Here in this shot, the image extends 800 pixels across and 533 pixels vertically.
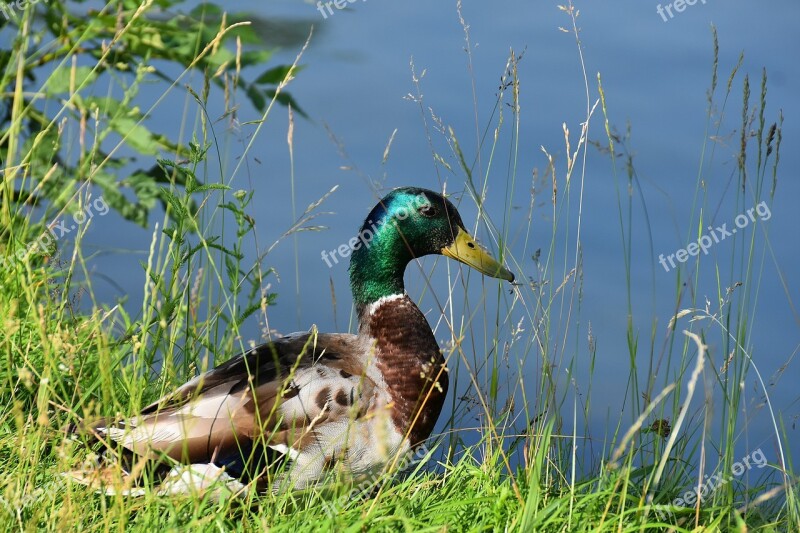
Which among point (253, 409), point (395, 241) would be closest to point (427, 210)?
point (395, 241)

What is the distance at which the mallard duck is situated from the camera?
324 cm

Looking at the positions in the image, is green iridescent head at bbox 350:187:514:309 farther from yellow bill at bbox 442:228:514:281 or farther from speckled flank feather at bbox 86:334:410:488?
speckled flank feather at bbox 86:334:410:488

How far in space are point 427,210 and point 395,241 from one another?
181mm

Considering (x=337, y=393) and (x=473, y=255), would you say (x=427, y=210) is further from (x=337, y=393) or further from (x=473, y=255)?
(x=337, y=393)

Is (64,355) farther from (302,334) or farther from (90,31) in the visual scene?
(90,31)

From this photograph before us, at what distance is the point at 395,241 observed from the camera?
3.91 meters

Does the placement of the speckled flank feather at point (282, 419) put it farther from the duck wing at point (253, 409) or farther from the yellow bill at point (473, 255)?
the yellow bill at point (473, 255)

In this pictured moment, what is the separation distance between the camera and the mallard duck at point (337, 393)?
3240 millimetres

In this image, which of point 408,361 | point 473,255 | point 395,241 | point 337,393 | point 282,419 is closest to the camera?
point 282,419

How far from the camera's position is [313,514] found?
287 centimetres

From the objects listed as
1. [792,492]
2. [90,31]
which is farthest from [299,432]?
[90,31]

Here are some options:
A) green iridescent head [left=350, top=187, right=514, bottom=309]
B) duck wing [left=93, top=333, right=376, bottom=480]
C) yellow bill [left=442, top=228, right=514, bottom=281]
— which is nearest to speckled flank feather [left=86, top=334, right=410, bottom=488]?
duck wing [left=93, top=333, right=376, bottom=480]

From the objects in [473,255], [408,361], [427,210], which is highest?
[427,210]

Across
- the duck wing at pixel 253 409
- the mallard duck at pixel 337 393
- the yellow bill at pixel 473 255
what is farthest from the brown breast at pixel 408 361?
the yellow bill at pixel 473 255
